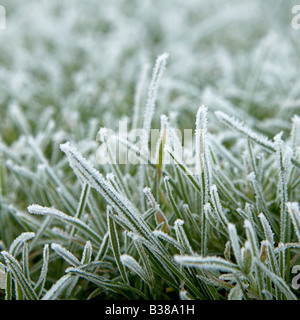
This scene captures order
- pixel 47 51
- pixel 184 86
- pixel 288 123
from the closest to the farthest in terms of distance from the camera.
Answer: pixel 288 123 → pixel 184 86 → pixel 47 51

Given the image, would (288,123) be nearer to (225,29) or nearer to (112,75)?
(112,75)

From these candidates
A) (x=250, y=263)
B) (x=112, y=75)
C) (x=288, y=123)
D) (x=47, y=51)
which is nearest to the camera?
(x=250, y=263)

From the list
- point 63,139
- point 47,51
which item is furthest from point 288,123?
point 47,51

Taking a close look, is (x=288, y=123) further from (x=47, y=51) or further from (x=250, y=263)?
(x=47, y=51)

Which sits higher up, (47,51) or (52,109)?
(47,51)
